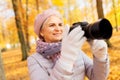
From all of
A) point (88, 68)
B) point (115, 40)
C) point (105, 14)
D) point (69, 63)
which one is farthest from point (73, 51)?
point (105, 14)

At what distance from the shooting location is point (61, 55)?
4.86ft

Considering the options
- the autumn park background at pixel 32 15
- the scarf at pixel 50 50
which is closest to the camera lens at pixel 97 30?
the scarf at pixel 50 50

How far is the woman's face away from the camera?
5.78 ft

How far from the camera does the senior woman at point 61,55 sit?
1441 millimetres

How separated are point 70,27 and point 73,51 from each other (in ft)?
0.36

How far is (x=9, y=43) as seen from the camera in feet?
60.8

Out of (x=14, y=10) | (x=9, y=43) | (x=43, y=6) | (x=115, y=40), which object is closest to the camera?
(x=115, y=40)

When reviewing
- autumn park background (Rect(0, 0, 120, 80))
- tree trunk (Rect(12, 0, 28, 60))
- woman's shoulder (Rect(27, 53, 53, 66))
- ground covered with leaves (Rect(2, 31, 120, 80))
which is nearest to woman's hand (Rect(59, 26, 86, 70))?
woman's shoulder (Rect(27, 53, 53, 66))

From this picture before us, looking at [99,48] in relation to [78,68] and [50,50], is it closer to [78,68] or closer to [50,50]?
[78,68]

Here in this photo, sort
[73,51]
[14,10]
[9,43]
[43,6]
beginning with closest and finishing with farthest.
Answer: [73,51] < [14,10] < [43,6] < [9,43]

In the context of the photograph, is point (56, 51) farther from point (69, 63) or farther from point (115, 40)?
point (115, 40)

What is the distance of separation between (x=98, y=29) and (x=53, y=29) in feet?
1.48

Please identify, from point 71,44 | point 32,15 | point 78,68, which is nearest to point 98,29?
point 71,44

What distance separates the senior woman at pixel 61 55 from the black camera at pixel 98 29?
29 millimetres
